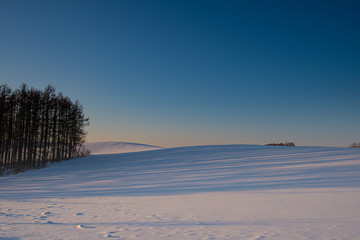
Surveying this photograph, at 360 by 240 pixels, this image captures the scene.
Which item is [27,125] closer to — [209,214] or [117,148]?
[209,214]

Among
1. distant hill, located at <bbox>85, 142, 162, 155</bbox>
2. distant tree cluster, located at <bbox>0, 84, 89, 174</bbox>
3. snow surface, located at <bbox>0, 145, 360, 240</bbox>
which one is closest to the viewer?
snow surface, located at <bbox>0, 145, 360, 240</bbox>

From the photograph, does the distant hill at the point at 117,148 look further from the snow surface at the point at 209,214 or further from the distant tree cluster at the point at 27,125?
the snow surface at the point at 209,214

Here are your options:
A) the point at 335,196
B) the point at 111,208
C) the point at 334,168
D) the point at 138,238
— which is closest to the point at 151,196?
the point at 111,208

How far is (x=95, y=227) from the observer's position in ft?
15.4

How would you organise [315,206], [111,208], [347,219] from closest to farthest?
[347,219]
[315,206]
[111,208]

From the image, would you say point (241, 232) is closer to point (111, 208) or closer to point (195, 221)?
point (195, 221)

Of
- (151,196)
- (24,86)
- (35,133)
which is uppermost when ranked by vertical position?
(24,86)

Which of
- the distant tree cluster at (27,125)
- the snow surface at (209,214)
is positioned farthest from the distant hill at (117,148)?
the snow surface at (209,214)

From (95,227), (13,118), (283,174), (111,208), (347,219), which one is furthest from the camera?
(13,118)

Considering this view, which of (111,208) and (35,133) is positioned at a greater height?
(35,133)

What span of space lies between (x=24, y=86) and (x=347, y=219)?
26187 mm

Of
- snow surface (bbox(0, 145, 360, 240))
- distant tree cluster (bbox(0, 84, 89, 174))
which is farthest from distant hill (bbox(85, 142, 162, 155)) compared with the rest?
snow surface (bbox(0, 145, 360, 240))

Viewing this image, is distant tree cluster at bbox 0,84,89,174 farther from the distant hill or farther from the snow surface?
the distant hill

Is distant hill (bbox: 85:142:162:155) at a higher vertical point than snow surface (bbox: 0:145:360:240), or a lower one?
higher
